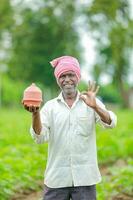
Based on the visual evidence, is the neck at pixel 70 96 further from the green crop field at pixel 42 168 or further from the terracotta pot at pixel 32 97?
the green crop field at pixel 42 168

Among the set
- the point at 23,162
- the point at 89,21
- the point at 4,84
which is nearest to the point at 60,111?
the point at 23,162

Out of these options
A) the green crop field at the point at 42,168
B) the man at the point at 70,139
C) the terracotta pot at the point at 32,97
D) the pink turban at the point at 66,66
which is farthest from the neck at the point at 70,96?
the green crop field at the point at 42,168

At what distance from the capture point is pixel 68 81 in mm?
5594

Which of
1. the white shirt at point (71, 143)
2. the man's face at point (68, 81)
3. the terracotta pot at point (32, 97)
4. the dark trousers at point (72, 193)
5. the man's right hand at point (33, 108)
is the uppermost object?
the man's face at point (68, 81)

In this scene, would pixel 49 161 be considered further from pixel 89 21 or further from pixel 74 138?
pixel 89 21

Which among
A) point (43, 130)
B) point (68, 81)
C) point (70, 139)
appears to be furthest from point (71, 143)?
point (68, 81)

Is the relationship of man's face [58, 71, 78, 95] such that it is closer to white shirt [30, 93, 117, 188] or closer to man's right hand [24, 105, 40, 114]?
white shirt [30, 93, 117, 188]

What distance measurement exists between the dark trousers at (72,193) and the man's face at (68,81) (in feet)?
2.72

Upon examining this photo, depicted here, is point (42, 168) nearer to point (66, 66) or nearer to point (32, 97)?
point (66, 66)

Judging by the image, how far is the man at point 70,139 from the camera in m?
5.58

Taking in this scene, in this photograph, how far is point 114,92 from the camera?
110 m

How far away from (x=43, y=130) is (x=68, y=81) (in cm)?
47

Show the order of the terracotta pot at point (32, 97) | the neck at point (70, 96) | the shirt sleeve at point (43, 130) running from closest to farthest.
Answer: the terracotta pot at point (32, 97) < the shirt sleeve at point (43, 130) < the neck at point (70, 96)

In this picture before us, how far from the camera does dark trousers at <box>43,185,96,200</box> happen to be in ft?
18.4
